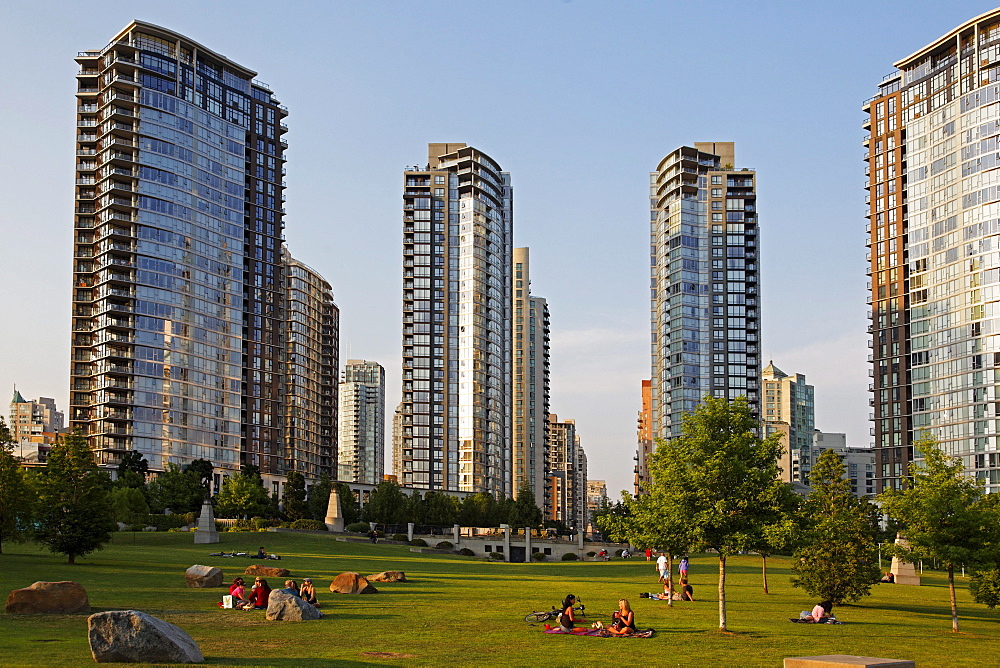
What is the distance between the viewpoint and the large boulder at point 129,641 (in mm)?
22875

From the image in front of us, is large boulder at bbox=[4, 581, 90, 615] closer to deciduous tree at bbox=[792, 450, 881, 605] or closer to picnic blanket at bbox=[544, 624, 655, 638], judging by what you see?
picnic blanket at bbox=[544, 624, 655, 638]

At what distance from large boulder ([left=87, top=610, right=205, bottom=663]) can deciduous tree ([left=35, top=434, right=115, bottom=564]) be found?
3346 centimetres

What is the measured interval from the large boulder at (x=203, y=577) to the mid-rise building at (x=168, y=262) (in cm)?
11885

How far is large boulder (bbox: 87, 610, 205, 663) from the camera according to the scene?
2288cm

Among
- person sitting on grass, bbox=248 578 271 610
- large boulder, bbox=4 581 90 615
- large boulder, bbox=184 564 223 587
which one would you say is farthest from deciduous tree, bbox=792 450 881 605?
large boulder, bbox=4 581 90 615

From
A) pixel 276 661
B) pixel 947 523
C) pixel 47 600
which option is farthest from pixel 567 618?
pixel 947 523

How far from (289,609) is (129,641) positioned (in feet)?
37.1

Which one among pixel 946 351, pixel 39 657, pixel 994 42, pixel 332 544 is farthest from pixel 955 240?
pixel 39 657

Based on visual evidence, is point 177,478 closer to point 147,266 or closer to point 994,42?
point 147,266

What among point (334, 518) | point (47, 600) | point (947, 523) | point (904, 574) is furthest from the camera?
point (334, 518)

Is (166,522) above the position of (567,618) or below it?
below

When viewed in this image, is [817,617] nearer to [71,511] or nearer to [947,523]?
[947,523]

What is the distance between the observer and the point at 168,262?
16562 cm

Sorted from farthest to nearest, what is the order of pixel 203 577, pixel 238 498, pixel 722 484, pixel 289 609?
pixel 238 498 < pixel 203 577 < pixel 722 484 < pixel 289 609
